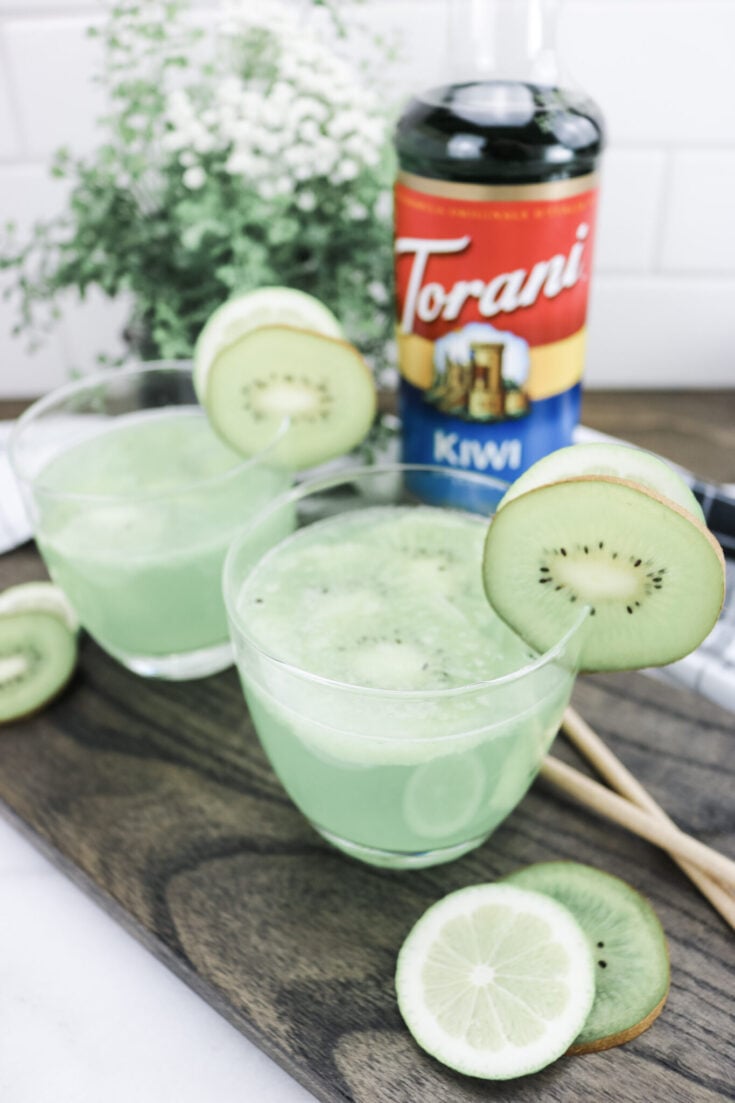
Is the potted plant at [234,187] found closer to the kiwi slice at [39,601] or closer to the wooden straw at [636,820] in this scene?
the kiwi slice at [39,601]

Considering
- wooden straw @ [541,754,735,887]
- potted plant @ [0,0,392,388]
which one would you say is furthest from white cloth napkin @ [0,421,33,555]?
wooden straw @ [541,754,735,887]

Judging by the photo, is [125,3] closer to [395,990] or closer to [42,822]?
[42,822]

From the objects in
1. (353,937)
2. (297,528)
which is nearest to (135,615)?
(297,528)

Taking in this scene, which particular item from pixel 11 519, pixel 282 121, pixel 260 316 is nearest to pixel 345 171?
pixel 282 121

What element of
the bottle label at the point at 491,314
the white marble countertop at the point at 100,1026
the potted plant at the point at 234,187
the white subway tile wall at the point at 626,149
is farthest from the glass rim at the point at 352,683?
the white subway tile wall at the point at 626,149

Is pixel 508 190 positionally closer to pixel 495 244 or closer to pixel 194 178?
pixel 495 244

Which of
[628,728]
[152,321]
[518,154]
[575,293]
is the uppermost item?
[518,154]
